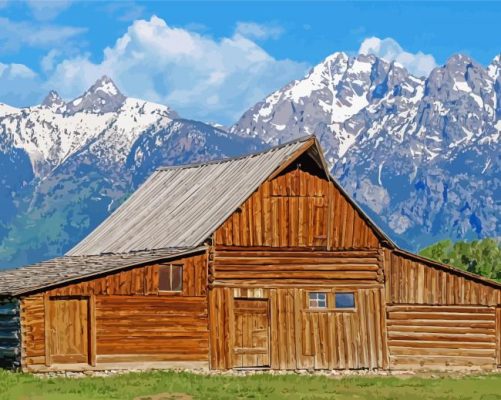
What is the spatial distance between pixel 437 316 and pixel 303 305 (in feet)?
19.2

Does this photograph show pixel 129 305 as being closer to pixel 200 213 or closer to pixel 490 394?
pixel 200 213

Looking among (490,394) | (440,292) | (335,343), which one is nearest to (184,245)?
(335,343)

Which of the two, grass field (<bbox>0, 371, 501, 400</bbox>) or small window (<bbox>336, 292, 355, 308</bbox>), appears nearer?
grass field (<bbox>0, 371, 501, 400</bbox>)

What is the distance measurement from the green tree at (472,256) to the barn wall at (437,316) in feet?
195

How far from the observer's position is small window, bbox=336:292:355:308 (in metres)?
55.2

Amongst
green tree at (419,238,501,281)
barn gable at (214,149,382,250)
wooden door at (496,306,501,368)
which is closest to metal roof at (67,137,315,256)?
barn gable at (214,149,382,250)

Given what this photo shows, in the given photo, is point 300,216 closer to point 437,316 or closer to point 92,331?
point 437,316

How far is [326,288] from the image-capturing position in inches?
2144

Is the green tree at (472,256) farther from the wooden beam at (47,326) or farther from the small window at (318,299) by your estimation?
the wooden beam at (47,326)

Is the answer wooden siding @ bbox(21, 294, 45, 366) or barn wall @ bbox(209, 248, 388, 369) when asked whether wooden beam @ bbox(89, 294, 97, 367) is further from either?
barn wall @ bbox(209, 248, 388, 369)

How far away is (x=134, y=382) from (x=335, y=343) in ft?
37.2

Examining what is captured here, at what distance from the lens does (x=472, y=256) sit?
119812 mm

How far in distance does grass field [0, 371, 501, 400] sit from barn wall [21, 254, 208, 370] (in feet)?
6.53

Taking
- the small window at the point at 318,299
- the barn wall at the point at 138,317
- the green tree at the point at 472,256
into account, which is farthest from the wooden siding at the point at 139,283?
the green tree at the point at 472,256
